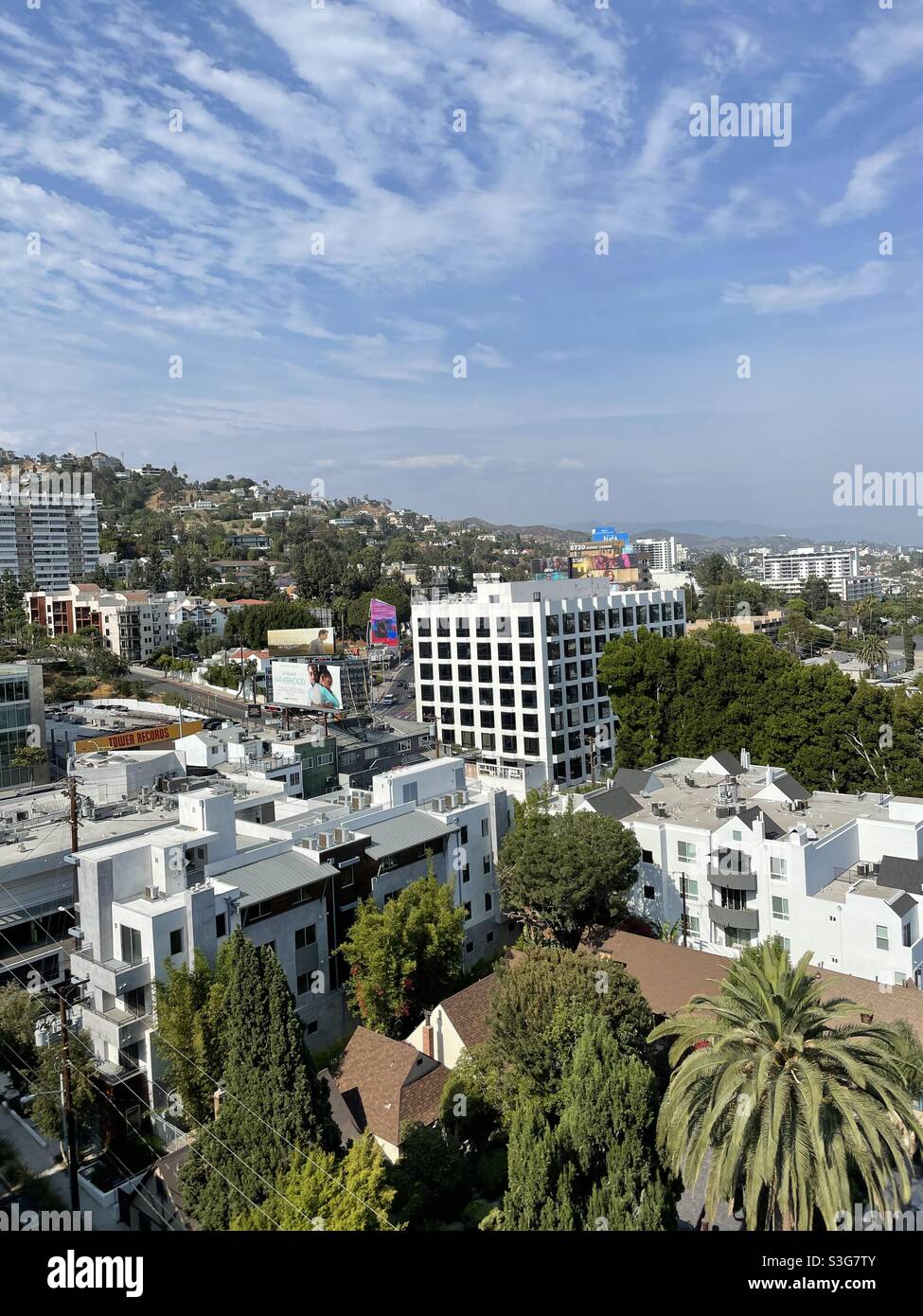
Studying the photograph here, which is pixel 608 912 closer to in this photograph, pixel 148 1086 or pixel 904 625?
pixel 148 1086

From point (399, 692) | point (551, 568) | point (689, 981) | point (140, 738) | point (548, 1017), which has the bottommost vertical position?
point (689, 981)

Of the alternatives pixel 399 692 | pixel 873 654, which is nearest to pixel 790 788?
pixel 399 692

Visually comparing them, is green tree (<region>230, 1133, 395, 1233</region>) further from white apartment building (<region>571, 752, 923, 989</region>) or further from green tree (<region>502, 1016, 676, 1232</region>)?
white apartment building (<region>571, 752, 923, 989</region>)

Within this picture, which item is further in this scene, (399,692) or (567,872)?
(399,692)

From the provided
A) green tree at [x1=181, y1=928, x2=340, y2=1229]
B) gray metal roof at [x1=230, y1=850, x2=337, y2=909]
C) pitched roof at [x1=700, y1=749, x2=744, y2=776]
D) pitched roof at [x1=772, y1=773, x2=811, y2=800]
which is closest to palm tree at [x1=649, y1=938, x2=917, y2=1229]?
green tree at [x1=181, y1=928, x2=340, y2=1229]

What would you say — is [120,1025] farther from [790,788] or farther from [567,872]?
[790,788]

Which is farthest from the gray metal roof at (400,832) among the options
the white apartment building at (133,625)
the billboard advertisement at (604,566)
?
the white apartment building at (133,625)

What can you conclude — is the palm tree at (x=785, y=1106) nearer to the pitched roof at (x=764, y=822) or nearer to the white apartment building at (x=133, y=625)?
the pitched roof at (x=764, y=822)
